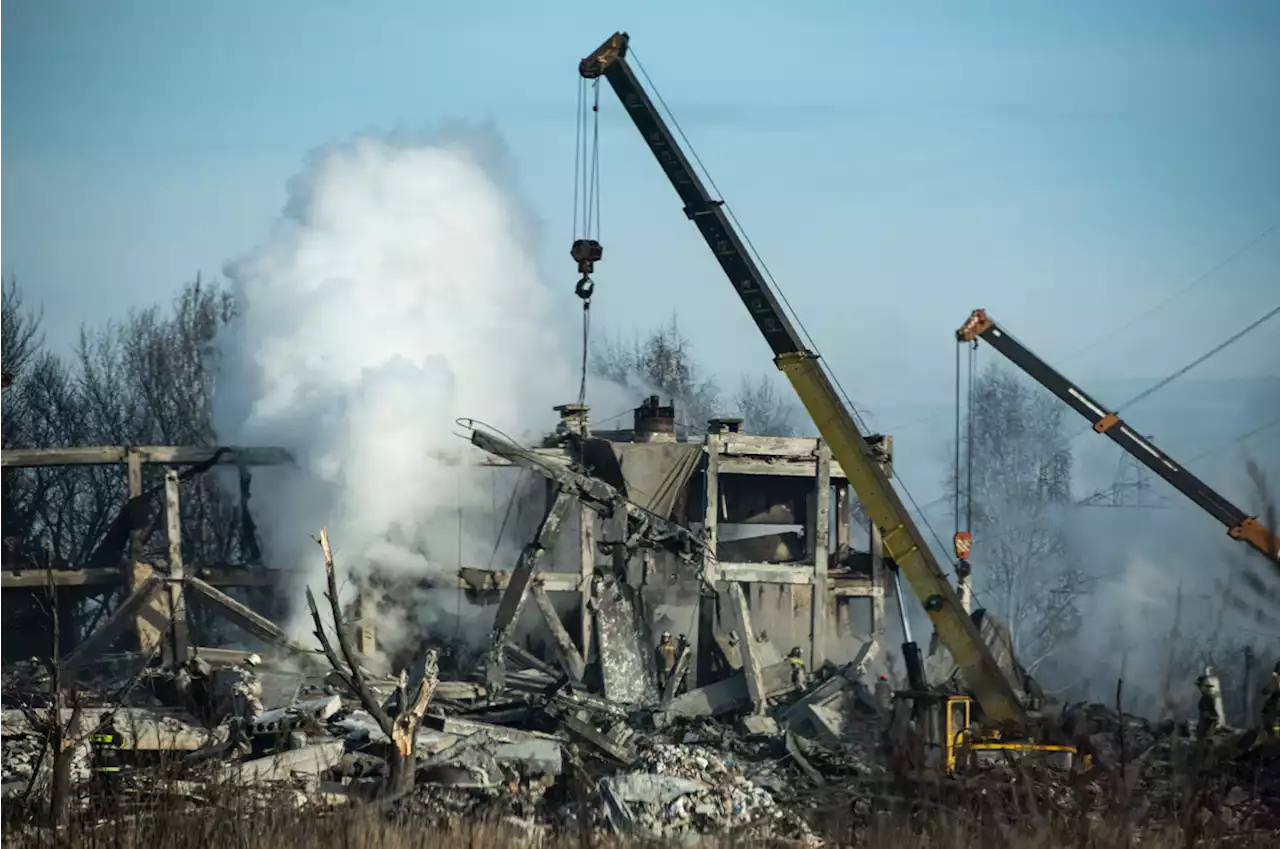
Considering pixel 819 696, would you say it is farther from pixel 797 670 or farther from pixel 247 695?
pixel 247 695

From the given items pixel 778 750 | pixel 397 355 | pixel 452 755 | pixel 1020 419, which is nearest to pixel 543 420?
pixel 397 355

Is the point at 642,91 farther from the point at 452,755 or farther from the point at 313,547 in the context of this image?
the point at 452,755

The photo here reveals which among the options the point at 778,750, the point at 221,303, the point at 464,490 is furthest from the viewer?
the point at 221,303

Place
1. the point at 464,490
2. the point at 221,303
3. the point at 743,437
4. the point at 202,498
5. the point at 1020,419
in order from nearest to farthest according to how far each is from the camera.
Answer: the point at 743,437 → the point at 464,490 → the point at 202,498 → the point at 221,303 → the point at 1020,419

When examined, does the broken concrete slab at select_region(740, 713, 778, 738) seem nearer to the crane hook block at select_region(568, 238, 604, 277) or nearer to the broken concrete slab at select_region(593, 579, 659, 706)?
the broken concrete slab at select_region(593, 579, 659, 706)

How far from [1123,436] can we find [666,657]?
13.2 metres

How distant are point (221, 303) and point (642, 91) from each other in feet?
81.2

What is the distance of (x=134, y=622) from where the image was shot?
24.1m

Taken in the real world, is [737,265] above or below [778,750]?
above

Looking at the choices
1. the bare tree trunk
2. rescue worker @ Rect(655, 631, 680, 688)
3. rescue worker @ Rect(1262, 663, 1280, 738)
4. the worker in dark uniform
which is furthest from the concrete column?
Answer: the bare tree trunk

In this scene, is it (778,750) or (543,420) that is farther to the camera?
(543,420)

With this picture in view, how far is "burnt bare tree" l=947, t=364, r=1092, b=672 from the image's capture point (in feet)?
146

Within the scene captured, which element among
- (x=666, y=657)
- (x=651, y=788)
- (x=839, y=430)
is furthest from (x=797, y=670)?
(x=651, y=788)

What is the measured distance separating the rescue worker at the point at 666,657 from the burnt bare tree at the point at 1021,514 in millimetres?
15499
